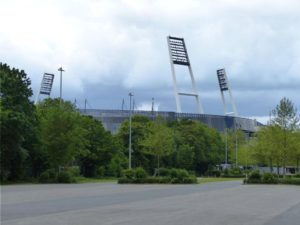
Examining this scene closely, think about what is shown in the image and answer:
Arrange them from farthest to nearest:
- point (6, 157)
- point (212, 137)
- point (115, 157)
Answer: point (212, 137), point (115, 157), point (6, 157)

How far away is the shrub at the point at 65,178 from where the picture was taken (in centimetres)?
5534

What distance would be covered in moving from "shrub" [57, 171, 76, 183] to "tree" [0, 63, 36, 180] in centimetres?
402

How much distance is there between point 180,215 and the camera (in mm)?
18578

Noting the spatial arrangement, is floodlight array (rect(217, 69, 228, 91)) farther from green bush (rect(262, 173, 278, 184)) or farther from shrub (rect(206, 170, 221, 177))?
green bush (rect(262, 173, 278, 184))

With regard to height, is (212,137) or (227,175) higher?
(212,137)

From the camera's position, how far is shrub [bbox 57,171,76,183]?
182 feet

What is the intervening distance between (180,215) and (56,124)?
41060mm

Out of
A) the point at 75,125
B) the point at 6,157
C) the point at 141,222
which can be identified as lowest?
the point at 141,222

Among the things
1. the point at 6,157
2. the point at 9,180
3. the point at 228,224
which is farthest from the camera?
the point at 9,180

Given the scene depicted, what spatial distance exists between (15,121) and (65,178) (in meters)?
8.43

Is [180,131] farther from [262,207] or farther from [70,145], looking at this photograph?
[262,207]

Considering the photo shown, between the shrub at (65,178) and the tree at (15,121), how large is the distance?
4.02 m

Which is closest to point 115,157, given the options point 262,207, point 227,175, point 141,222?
point 227,175

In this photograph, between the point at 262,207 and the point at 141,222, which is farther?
the point at 262,207
